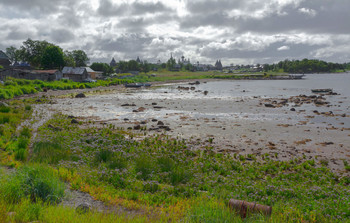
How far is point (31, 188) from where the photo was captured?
725 cm

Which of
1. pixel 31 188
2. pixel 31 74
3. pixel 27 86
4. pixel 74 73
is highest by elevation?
pixel 74 73

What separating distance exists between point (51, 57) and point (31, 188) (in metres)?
100

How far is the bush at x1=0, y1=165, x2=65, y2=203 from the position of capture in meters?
6.80

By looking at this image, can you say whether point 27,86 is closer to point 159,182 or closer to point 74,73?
point 74,73

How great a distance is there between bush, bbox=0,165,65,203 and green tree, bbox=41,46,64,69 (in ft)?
325

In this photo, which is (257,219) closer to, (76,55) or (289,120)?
(289,120)

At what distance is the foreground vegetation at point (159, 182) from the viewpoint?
642cm

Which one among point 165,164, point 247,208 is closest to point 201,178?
point 165,164

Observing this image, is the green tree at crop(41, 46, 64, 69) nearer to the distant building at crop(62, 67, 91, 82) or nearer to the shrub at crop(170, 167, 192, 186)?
the distant building at crop(62, 67, 91, 82)

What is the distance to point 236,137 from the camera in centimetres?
2033

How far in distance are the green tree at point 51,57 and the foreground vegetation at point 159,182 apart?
290 ft

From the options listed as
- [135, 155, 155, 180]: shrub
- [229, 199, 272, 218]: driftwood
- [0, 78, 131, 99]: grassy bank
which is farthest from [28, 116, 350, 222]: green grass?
[0, 78, 131, 99]: grassy bank

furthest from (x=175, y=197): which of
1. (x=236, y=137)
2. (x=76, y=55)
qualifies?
(x=76, y=55)

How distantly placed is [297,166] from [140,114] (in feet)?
71.0
